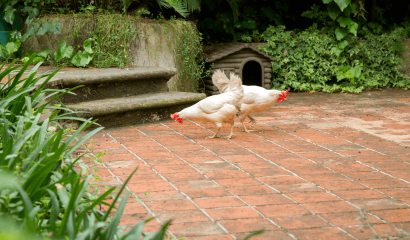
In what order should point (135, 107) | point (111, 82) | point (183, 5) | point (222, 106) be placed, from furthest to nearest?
point (183, 5) → point (111, 82) → point (135, 107) → point (222, 106)

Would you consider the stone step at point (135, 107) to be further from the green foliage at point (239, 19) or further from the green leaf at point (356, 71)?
the green leaf at point (356, 71)

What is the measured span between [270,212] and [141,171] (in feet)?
3.86

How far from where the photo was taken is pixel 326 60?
7449mm

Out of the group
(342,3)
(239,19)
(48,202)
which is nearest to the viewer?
(48,202)

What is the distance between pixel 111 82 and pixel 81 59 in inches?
30.7

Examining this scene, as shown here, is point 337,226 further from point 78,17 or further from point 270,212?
point 78,17

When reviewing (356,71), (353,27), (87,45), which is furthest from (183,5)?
(356,71)

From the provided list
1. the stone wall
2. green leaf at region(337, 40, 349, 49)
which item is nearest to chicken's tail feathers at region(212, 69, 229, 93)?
the stone wall

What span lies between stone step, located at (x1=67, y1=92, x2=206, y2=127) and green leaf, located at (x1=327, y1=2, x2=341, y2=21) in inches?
118

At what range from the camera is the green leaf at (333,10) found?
7.17 m

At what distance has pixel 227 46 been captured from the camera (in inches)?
279

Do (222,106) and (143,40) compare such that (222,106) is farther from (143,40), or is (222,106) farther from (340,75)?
(340,75)

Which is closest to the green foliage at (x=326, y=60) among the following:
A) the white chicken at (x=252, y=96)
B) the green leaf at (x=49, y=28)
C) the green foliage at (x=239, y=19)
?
the green foliage at (x=239, y=19)

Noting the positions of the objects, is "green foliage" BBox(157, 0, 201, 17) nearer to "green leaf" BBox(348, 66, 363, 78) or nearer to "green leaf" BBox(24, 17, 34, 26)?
"green leaf" BBox(24, 17, 34, 26)
